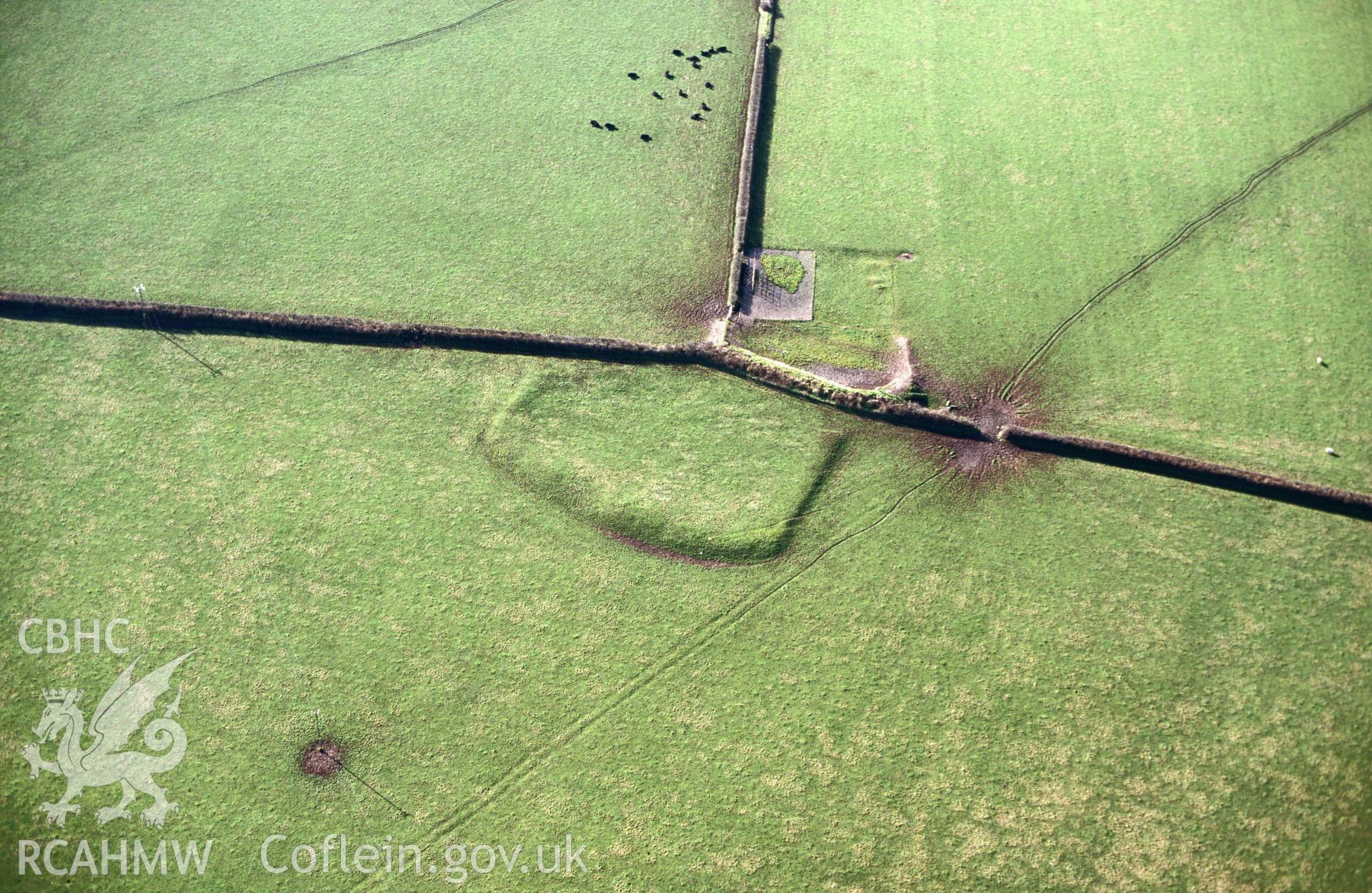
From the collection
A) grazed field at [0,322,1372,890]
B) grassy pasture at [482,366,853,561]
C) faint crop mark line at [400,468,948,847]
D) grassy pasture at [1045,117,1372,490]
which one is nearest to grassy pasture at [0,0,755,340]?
grassy pasture at [482,366,853,561]

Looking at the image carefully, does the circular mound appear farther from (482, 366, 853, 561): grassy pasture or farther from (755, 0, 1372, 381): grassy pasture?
(755, 0, 1372, 381): grassy pasture

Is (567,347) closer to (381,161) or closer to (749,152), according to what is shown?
(749,152)

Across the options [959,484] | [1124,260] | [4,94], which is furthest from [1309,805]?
[4,94]

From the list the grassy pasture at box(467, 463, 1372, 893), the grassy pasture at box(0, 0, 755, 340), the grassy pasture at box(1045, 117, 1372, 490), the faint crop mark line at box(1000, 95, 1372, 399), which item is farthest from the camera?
the grassy pasture at box(0, 0, 755, 340)

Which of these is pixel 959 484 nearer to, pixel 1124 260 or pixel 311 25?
pixel 1124 260

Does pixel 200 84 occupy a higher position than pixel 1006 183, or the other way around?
pixel 200 84
